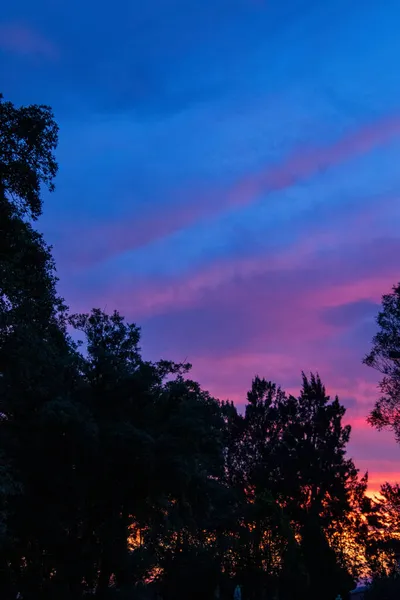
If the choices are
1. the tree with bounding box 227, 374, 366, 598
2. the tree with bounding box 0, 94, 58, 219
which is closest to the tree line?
the tree with bounding box 0, 94, 58, 219

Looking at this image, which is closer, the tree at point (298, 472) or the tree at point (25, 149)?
the tree at point (25, 149)

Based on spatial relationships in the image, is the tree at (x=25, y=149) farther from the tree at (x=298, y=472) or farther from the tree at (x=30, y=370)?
the tree at (x=298, y=472)

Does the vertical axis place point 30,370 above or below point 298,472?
below

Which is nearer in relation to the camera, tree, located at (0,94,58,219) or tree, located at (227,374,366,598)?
tree, located at (0,94,58,219)

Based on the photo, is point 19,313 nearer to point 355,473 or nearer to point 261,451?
point 261,451

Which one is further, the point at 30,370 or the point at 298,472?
the point at 298,472

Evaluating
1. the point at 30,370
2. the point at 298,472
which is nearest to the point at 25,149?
the point at 30,370

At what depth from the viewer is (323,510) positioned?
226 ft

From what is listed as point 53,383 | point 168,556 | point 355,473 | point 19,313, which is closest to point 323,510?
point 355,473

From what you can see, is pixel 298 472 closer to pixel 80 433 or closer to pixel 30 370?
pixel 80 433

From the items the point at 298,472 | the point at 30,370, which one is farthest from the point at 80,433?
the point at 298,472

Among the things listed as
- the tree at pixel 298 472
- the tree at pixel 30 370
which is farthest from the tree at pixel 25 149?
the tree at pixel 298 472

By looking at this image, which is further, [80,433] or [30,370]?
[80,433]

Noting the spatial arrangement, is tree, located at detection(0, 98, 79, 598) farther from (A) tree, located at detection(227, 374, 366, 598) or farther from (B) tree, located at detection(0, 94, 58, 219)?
(A) tree, located at detection(227, 374, 366, 598)
